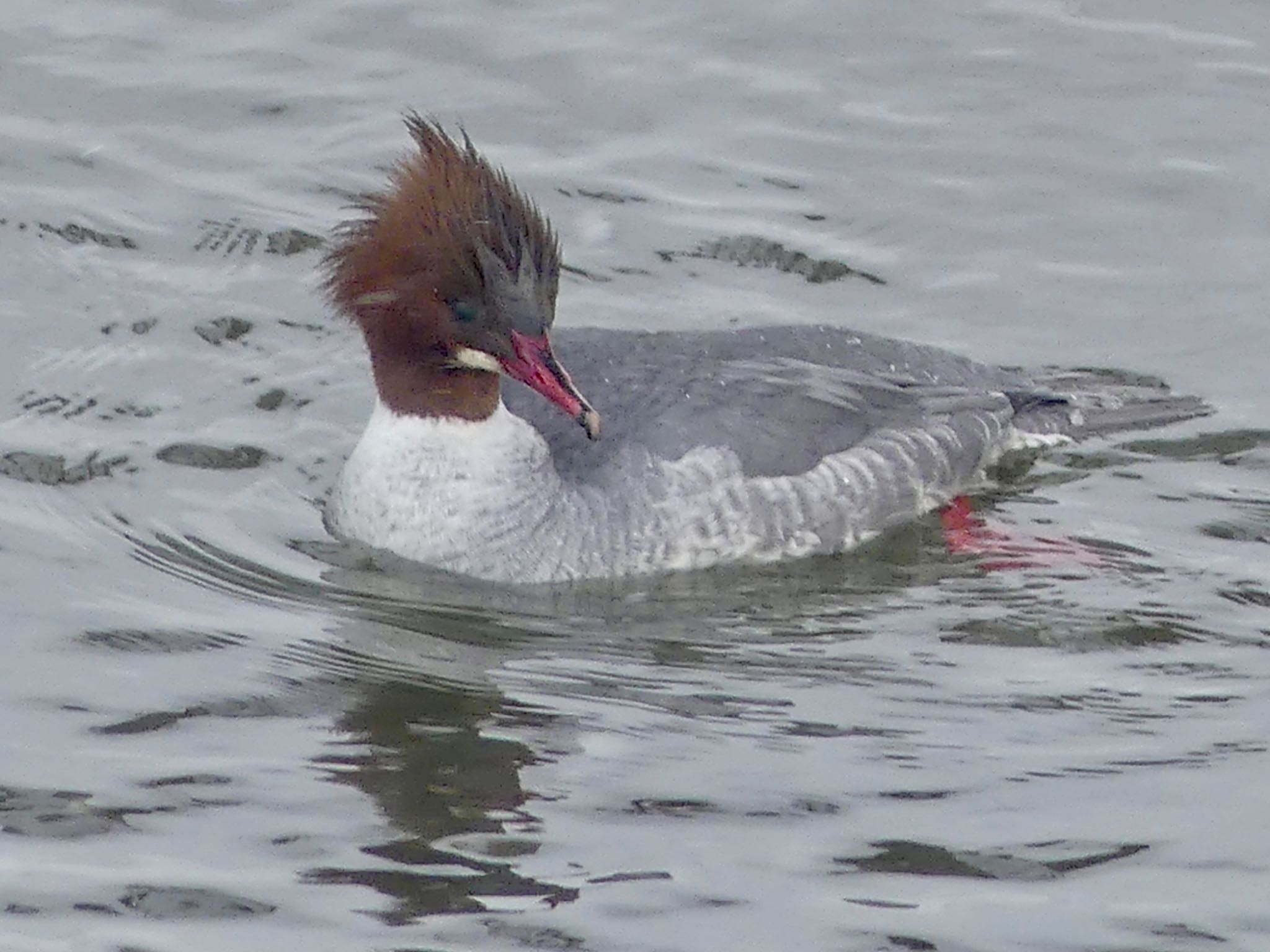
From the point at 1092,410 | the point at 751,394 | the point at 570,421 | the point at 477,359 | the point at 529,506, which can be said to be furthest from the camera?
the point at 1092,410

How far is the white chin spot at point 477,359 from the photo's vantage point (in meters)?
8.99

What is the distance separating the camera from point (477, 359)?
9023 mm

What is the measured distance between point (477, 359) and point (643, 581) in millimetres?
997

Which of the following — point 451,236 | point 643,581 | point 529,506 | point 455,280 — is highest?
point 451,236

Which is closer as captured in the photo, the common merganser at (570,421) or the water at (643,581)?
the water at (643,581)

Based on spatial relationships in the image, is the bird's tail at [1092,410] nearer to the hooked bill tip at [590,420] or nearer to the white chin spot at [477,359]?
the hooked bill tip at [590,420]

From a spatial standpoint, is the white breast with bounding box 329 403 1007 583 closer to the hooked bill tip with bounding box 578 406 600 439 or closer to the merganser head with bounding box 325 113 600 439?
the merganser head with bounding box 325 113 600 439

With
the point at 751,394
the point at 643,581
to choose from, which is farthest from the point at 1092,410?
the point at 643,581

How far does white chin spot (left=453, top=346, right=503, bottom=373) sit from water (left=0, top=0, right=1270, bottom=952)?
0.79 metres

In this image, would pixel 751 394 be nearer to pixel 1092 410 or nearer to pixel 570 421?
pixel 570 421

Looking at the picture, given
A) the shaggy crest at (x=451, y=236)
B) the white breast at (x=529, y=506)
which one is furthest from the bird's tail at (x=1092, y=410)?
the shaggy crest at (x=451, y=236)

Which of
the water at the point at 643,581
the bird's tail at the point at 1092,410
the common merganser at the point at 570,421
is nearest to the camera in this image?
the water at the point at 643,581

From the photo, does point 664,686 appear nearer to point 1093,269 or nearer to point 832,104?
point 1093,269

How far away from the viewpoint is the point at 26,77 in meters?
12.6
